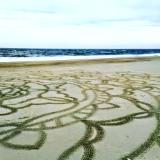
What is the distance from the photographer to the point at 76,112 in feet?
13.4

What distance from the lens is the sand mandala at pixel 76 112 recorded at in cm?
294

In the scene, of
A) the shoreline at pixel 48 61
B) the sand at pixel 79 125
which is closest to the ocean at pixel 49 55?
the shoreline at pixel 48 61

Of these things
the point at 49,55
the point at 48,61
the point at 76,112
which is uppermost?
the point at 76,112

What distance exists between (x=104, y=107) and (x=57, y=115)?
86cm

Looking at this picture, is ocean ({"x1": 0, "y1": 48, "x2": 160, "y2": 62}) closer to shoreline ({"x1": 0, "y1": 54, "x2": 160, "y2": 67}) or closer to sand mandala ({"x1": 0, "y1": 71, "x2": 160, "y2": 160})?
shoreline ({"x1": 0, "y1": 54, "x2": 160, "y2": 67})

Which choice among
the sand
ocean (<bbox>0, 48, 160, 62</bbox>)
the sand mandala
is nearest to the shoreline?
ocean (<bbox>0, 48, 160, 62</bbox>)

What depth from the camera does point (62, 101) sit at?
191 inches

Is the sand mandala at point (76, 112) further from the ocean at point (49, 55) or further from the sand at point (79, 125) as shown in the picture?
the ocean at point (49, 55)

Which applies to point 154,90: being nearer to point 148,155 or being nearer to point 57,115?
point 57,115

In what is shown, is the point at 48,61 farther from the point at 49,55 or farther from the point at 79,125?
the point at 49,55

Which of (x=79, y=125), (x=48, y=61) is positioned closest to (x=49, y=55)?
(x=48, y=61)

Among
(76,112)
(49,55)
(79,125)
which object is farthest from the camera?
(49,55)

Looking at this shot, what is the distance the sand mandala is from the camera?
2.94 m

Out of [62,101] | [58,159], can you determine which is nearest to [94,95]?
[62,101]
